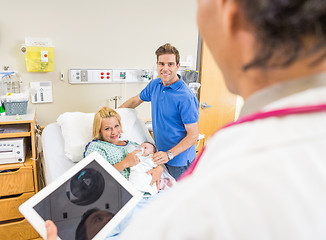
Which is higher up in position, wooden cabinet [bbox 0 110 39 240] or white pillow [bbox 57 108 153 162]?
white pillow [bbox 57 108 153 162]

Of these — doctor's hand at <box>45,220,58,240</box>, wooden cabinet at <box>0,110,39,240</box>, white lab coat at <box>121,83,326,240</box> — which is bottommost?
wooden cabinet at <box>0,110,39,240</box>

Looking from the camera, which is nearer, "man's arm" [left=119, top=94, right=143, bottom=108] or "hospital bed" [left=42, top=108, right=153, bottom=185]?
"hospital bed" [left=42, top=108, right=153, bottom=185]

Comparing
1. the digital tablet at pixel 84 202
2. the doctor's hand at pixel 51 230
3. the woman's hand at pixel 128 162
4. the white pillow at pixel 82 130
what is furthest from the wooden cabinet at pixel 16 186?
Answer: the doctor's hand at pixel 51 230

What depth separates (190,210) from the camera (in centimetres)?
32

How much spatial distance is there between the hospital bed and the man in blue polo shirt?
0.28 m

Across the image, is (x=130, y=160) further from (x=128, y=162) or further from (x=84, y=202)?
(x=84, y=202)

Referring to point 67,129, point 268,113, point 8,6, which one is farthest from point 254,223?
point 8,6

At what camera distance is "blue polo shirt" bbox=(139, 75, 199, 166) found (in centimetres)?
193

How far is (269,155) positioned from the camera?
1.03 feet

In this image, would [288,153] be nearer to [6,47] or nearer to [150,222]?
[150,222]

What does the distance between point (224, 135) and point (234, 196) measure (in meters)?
0.09

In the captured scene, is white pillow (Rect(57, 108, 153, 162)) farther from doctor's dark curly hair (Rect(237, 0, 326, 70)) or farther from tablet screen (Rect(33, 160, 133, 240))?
doctor's dark curly hair (Rect(237, 0, 326, 70))

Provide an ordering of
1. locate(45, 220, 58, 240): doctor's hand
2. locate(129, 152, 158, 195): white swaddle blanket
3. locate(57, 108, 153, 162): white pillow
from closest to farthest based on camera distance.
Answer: locate(45, 220, 58, 240): doctor's hand, locate(129, 152, 158, 195): white swaddle blanket, locate(57, 108, 153, 162): white pillow

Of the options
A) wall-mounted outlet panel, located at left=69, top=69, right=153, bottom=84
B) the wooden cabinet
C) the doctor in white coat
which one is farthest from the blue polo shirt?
the doctor in white coat
